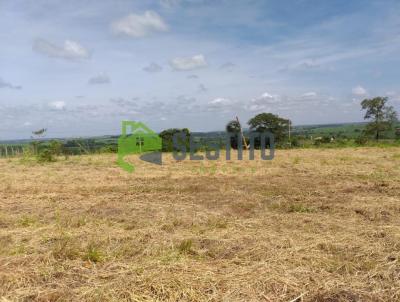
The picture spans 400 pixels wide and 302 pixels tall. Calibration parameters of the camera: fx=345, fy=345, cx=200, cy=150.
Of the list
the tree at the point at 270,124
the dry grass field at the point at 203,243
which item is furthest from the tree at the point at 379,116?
the dry grass field at the point at 203,243

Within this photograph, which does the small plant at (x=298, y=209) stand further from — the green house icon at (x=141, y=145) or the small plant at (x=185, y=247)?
the green house icon at (x=141, y=145)

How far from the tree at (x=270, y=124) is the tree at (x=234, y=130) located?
6129mm

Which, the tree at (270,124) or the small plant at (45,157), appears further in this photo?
the tree at (270,124)

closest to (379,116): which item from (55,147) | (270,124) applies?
→ (270,124)

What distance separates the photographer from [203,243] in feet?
12.2

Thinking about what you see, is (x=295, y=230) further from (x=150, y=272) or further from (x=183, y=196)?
(x=183, y=196)

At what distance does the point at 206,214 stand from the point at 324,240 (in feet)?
6.09

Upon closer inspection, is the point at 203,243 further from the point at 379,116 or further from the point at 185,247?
the point at 379,116

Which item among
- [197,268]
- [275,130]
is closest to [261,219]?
[197,268]

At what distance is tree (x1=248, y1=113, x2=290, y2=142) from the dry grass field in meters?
19.9

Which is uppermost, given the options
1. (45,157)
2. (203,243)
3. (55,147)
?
(55,147)

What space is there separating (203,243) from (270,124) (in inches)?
956

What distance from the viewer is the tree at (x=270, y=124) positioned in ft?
88.5

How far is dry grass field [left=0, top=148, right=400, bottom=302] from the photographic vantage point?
2674 mm
